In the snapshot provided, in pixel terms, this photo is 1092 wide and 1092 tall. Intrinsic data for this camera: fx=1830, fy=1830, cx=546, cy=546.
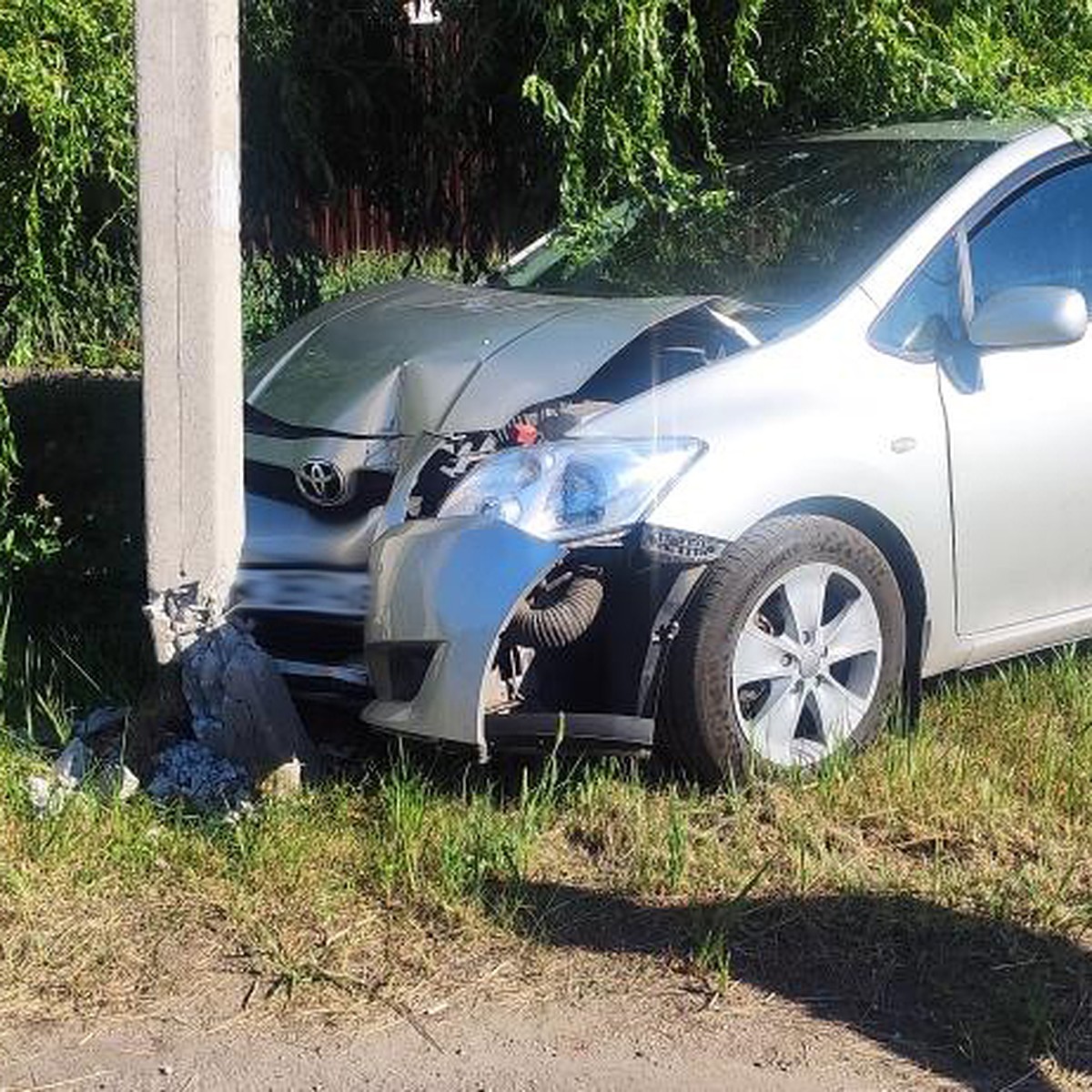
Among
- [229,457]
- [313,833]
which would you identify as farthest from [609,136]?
[313,833]

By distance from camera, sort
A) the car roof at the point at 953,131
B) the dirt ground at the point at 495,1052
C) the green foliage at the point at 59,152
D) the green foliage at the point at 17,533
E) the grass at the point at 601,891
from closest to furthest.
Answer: the dirt ground at the point at 495,1052
the grass at the point at 601,891
the green foliage at the point at 59,152
the car roof at the point at 953,131
the green foliage at the point at 17,533

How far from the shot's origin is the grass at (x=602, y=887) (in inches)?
148

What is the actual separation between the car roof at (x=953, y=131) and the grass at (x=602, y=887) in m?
1.78

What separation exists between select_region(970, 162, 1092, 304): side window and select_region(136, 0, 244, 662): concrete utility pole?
2.03 metres

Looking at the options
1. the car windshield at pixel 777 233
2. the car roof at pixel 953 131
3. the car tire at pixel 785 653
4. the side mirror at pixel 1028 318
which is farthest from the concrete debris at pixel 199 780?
the car roof at pixel 953 131

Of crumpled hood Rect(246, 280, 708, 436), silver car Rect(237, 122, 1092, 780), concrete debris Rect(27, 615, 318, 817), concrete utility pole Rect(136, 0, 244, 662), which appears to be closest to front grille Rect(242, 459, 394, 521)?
silver car Rect(237, 122, 1092, 780)

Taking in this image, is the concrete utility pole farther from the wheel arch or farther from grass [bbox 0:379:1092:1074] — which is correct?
the wheel arch

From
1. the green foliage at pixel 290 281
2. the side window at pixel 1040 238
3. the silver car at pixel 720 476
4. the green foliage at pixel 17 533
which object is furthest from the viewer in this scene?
the green foliage at pixel 290 281

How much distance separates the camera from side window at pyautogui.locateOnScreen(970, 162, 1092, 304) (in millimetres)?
5051

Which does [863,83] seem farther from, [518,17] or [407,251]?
[407,251]

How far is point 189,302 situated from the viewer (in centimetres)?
443

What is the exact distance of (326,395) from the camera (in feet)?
16.1

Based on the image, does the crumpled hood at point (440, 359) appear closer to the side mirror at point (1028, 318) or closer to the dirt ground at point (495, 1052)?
the side mirror at point (1028, 318)

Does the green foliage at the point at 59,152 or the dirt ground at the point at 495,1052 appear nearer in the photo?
the dirt ground at the point at 495,1052
